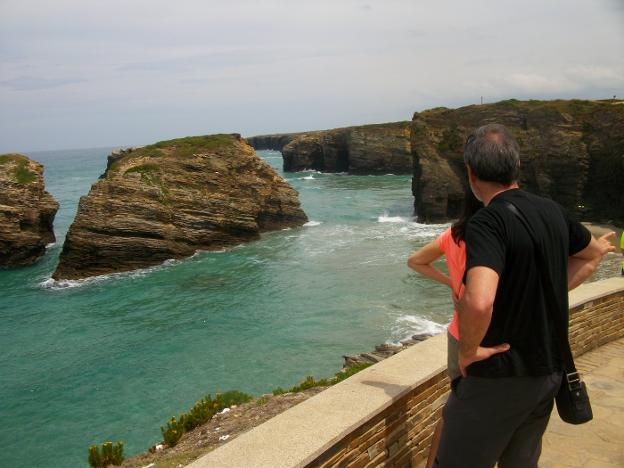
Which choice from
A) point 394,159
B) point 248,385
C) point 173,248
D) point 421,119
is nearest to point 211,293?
point 173,248

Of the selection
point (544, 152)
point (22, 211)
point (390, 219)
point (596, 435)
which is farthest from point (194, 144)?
point (596, 435)

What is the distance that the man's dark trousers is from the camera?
274 cm

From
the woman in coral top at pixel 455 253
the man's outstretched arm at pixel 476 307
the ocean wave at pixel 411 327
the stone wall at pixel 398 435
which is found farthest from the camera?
the ocean wave at pixel 411 327

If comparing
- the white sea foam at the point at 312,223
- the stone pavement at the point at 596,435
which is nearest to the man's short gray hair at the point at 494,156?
the stone pavement at the point at 596,435

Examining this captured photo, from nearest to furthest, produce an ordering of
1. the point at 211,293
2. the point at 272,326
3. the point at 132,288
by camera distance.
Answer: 1. the point at 272,326
2. the point at 211,293
3. the point at 132,288

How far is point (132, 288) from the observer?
28.5 metres

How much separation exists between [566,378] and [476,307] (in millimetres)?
890

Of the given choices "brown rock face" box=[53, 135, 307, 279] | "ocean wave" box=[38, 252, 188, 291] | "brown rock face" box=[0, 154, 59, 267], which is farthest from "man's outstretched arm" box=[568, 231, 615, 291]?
"brown rock face" box=[0, 154, 59, 267]

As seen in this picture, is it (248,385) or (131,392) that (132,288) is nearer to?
(131,392)

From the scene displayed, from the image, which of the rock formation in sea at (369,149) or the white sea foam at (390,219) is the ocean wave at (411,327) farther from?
the rock formation in sea at (369,149)

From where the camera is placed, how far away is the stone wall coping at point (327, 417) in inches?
138

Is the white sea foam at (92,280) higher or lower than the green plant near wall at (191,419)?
lower

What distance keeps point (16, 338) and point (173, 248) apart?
12545 mm

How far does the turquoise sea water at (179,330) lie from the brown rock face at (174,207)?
163cm
